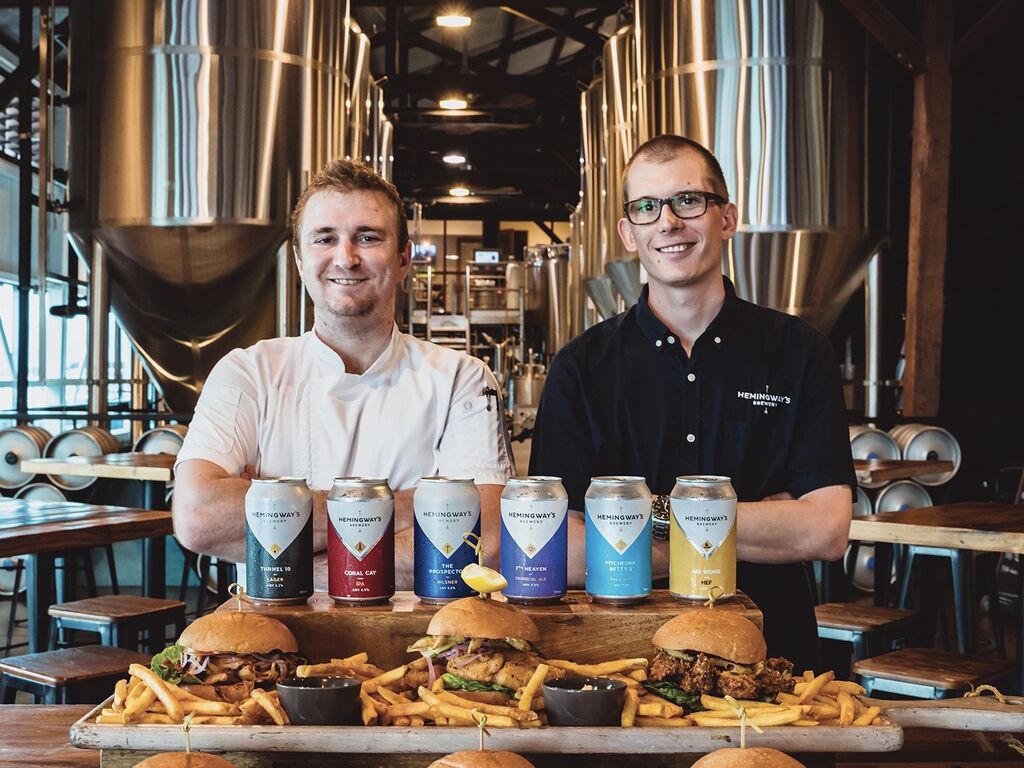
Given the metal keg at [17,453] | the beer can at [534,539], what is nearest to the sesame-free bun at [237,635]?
the beer can at [534,539]

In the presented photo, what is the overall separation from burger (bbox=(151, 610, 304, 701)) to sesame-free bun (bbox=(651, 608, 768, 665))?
1.72 feet

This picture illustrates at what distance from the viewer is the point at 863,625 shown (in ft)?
12.9

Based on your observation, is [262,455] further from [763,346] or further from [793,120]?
[793,120]

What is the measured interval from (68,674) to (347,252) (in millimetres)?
1686

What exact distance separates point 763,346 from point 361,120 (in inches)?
254

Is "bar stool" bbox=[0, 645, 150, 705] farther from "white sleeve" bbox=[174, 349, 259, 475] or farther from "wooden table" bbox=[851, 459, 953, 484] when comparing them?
"wooden table" bbox=[851, 459, 953, 484]

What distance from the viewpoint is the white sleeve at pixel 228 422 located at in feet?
7.73

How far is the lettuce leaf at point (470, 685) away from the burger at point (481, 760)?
7.8 inches

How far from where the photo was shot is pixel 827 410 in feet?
7.69

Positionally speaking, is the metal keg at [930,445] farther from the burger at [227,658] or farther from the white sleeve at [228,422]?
the burger at [227,658]

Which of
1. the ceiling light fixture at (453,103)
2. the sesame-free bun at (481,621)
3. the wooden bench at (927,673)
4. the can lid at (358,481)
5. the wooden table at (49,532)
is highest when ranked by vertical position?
the ceiling light fixture at (453,103)

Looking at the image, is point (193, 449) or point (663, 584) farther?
point (193, 449)

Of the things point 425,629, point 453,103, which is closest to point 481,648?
point 425,629

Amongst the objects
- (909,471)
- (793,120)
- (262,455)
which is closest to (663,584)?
(262,455)
